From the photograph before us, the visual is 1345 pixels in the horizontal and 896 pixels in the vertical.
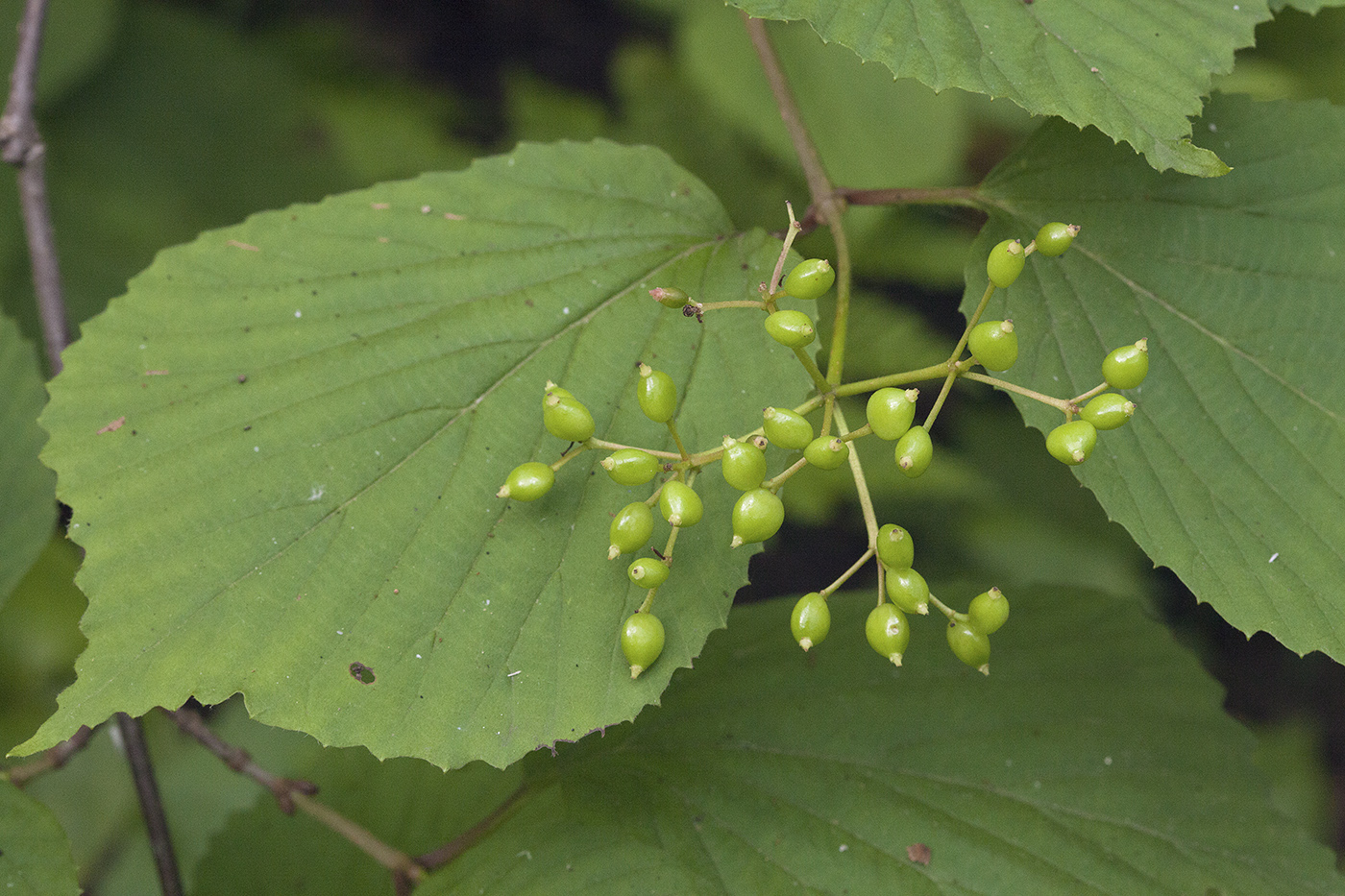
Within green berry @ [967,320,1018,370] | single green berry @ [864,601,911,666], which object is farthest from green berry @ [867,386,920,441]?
single green berry @ [864,601,911,666]

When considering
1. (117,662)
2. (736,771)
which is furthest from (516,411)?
(736,771)

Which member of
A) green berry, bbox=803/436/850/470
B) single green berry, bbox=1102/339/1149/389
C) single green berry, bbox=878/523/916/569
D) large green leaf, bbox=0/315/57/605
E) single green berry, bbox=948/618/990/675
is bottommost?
large green leaf, bbox=0/315/57/605

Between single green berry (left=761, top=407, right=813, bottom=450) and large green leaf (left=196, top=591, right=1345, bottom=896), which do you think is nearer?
single green berry (left=761, top=407, right=813, bottom=450)

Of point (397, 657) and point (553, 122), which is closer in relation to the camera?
point (397, 657)

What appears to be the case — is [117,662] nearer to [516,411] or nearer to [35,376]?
[516,411]

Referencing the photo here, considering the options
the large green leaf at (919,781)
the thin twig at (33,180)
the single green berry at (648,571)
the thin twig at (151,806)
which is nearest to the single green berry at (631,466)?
the single green berry at (648,571)

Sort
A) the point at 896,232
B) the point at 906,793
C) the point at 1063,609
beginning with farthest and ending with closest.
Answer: the point at 896,232 < the point at 1063,609 < the point at 906,793

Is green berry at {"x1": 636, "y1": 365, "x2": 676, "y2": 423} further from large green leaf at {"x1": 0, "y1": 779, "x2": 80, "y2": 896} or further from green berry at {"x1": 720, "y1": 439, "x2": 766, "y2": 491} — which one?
large green leaf at {"x1": 0, "y1": 779, "x2": 80, "y2": 896}
